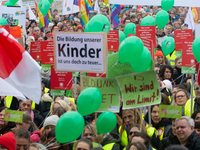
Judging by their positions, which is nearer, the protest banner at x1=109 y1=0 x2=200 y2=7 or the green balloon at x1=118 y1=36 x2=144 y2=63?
the green balloon at x1=118 y1=36 x2=144 y2=63

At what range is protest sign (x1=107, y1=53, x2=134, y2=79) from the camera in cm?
454

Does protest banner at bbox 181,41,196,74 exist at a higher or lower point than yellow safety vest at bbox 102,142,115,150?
higher

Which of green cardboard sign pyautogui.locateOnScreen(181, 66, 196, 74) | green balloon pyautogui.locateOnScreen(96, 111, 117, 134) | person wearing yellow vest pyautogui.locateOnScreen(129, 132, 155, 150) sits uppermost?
green cardboard sign pyautogui.locateOnScreen(181, 66, 196, 74)

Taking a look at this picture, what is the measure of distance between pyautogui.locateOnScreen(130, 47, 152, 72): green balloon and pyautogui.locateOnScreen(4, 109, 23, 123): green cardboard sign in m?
1.71

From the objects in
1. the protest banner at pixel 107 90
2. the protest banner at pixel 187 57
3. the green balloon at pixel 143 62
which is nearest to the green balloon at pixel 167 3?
the protest banner at pixel 187 57

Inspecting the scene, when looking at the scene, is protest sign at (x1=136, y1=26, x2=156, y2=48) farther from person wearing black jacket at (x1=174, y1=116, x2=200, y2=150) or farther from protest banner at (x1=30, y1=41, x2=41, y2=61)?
person wearing black jacket at (x1=174, y1=116, x2=200, y2=150)

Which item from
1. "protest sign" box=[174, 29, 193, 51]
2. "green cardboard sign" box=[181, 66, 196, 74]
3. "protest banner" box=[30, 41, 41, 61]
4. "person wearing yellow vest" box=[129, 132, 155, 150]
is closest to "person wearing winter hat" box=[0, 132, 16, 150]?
"person wearing yellow vest" box=[129, 132, 155, 150]

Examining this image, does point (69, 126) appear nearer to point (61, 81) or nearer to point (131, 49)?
point (131, 49)

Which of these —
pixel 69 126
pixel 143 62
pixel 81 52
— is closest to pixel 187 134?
pixel 143 62

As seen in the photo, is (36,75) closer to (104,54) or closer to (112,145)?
(104,54)

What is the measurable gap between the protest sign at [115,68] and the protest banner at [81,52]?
28 cm

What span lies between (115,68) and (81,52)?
1.71ft

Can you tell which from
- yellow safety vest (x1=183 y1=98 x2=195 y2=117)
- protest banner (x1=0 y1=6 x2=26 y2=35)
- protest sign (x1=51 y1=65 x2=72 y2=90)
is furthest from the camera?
protest banner (x1=0 y1=6 x2=26 y2=35)

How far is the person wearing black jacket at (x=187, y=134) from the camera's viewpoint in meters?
4.16
